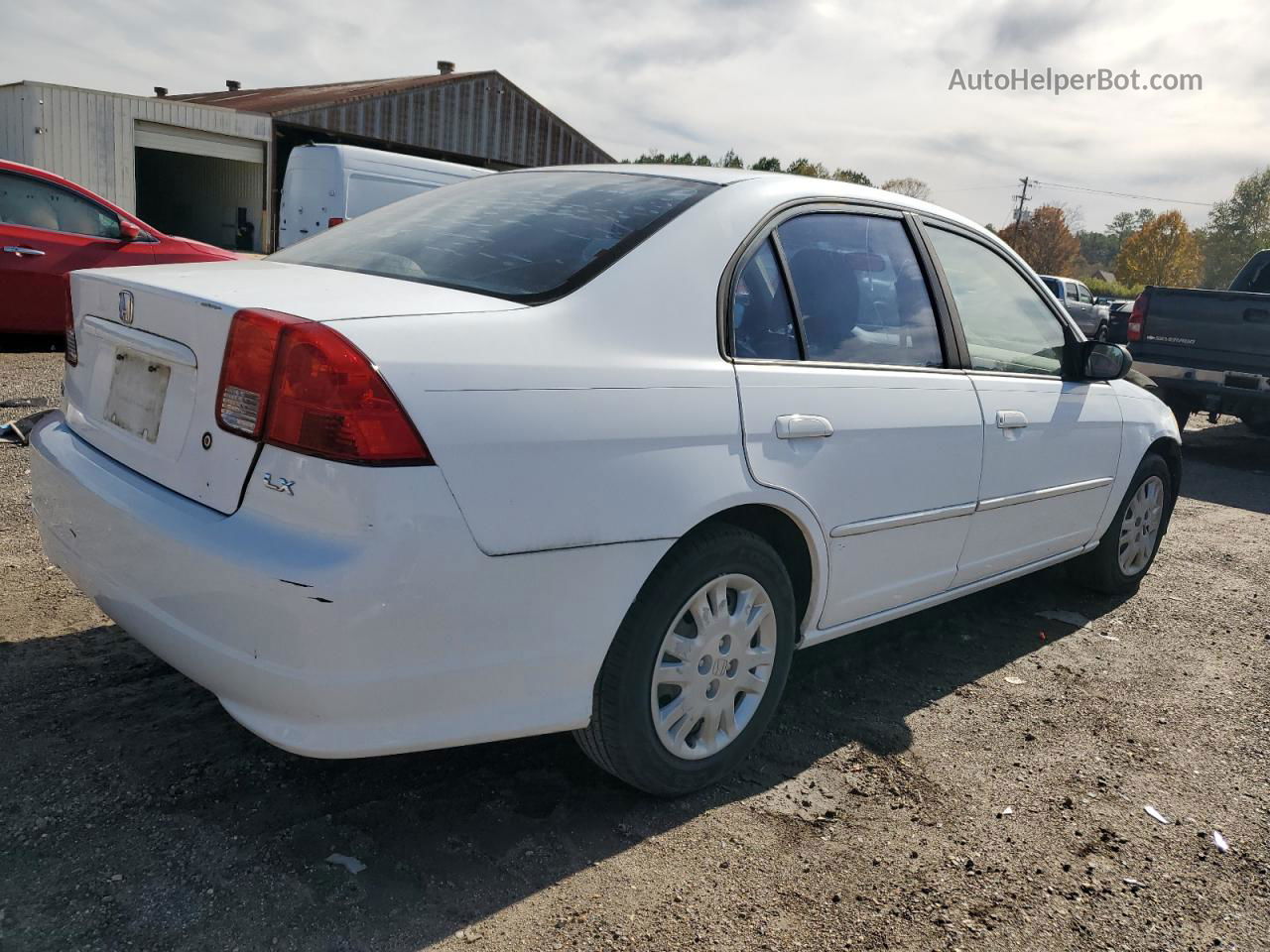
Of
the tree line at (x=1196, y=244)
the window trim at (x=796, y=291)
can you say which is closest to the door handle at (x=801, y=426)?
the window trim at (x=796, y=291)

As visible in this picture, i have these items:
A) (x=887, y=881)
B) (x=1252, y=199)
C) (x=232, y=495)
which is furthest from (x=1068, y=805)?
(x=1252, y=199)

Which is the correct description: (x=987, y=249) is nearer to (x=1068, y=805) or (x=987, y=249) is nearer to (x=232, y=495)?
(x=1068, y=805)

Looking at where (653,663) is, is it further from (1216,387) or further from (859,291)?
(1216,387)

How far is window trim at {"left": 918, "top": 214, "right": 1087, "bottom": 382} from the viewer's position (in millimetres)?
3537

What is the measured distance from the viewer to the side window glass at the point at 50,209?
832 centimetres

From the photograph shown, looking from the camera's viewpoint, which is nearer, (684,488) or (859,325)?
(684,488)

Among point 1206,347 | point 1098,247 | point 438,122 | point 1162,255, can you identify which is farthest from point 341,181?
point 1098,247

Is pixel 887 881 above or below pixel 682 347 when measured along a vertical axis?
below

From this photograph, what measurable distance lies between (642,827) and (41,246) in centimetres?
798

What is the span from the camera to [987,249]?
3.91 meters

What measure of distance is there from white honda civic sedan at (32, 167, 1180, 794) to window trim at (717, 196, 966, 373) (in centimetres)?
1

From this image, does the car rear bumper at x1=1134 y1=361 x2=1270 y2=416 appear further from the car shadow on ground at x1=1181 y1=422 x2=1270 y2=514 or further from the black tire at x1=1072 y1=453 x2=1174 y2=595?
the black tire at x1=1072 y1=453 x2=1174 y2=595

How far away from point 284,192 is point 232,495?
59.6 ft

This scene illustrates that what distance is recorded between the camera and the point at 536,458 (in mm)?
2168
